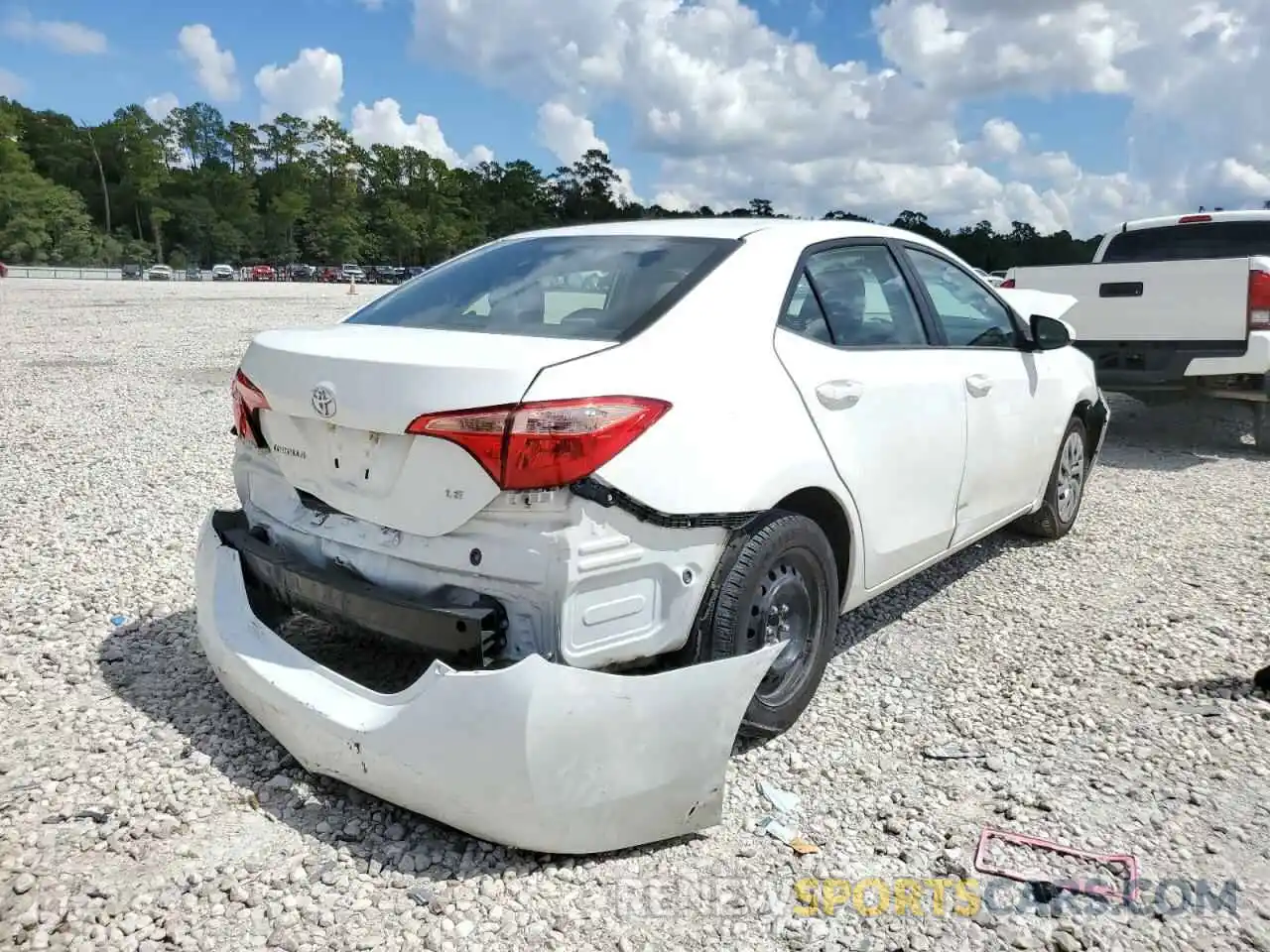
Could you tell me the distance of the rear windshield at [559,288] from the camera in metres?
2.88

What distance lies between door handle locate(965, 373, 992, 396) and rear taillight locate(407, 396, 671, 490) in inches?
84.1

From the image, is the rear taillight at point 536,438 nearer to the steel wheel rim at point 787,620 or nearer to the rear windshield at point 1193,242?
the steel wheel rim at point 787,620

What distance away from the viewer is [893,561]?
11.7 feet

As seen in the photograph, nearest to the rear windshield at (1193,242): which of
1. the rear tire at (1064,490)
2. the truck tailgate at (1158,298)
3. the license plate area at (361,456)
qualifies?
the truck tailgate at (1158,298)

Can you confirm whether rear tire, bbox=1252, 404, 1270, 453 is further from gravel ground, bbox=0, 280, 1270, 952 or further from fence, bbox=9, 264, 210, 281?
fence, bbox=9, 264, 210, 281

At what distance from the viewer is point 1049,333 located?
452 centimetres

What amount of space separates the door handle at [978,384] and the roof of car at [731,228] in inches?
27.6

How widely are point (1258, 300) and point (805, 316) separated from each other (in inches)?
225

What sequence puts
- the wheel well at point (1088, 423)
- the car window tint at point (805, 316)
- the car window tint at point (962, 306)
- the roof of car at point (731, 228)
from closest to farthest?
the car window tint at point (805, 316) < the roof of car at point (731, 228) < the car window tint at point (962, 306) < the wheel well at point (1088, 423)

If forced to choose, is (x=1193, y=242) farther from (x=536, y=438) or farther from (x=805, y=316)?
(x=536, y=438)

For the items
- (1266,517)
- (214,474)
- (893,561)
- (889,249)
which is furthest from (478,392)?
(1266,517)

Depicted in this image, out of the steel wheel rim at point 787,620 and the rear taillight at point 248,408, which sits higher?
the rear taillight at point 248,408

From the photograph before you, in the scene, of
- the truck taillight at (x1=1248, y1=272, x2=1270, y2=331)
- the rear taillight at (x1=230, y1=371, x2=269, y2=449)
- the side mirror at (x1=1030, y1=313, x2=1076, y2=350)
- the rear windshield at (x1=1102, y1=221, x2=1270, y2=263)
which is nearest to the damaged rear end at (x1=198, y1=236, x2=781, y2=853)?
the rear taillight at (x1=230, y1=371, x2=269, y2=449)

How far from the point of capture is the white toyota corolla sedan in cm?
238
